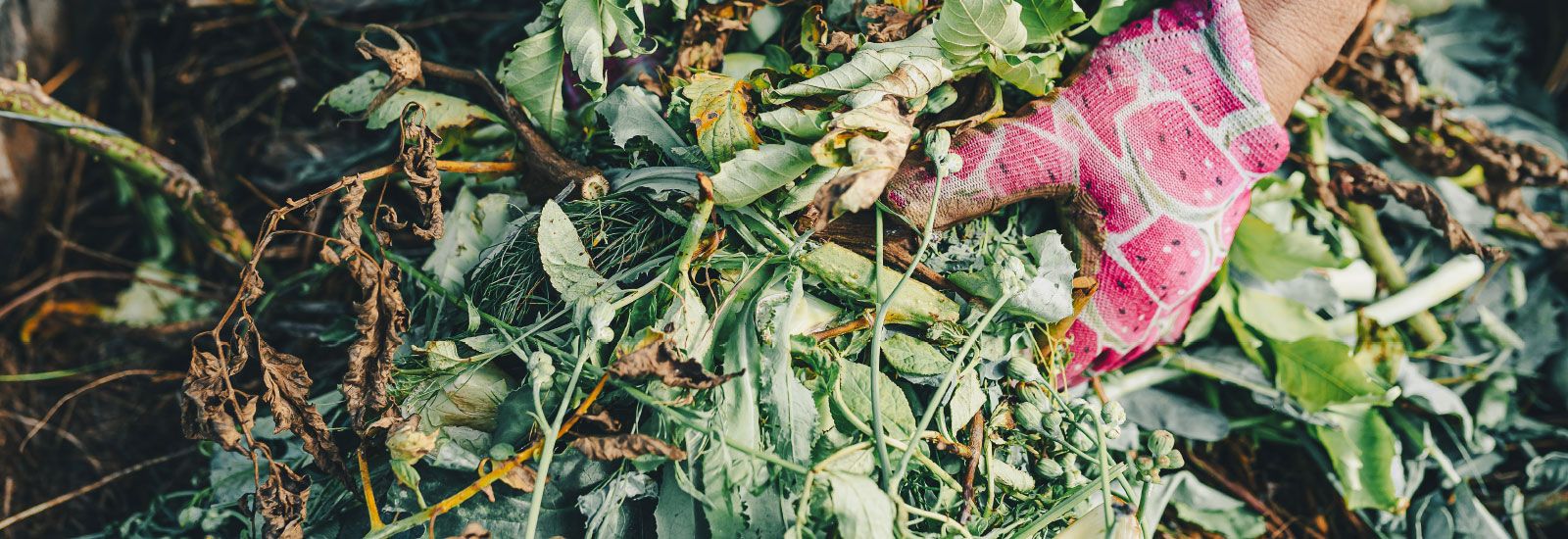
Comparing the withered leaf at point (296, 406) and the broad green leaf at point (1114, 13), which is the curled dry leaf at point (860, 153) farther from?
the withered leaf at point (296, 406)

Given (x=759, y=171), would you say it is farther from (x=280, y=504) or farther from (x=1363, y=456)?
(x=1363, y=456)

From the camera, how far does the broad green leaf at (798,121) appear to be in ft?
2.65

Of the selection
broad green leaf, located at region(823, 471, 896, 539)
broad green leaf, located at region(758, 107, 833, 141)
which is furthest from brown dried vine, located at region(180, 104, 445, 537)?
broad green leaf, located at region(823, 471, 896, 539)

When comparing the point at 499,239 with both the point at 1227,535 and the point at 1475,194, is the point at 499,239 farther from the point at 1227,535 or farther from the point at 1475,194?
the point at 1475,194

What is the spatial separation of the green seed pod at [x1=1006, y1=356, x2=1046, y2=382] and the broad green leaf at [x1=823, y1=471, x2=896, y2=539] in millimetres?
229

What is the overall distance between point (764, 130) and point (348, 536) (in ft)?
2.00

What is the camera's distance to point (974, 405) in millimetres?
875

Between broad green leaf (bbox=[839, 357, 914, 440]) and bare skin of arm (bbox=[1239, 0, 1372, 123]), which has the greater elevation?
bare skin of arm (bbox=[1239, 0, 1372, 123])

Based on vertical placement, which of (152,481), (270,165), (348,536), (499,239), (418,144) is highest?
(418,144)

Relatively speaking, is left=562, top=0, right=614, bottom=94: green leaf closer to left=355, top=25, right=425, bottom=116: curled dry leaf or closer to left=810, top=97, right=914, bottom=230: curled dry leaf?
left=355, top=25, right=425, bottom=116: curled dry leaf

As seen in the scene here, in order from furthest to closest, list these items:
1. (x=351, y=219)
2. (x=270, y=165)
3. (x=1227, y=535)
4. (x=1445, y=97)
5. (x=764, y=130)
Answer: (x=1445, y=97) < (x=270, y=165) < (x=1227, y=535) < (x=764, y=130) < (x=351, y=219)

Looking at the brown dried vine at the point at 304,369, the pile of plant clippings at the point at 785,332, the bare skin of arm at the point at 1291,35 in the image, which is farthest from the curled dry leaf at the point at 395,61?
the bare skin of arm at the point at 1291,35

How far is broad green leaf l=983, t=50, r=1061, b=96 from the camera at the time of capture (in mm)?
866

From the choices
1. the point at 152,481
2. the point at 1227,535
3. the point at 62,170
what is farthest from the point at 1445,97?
the point at 62,170
